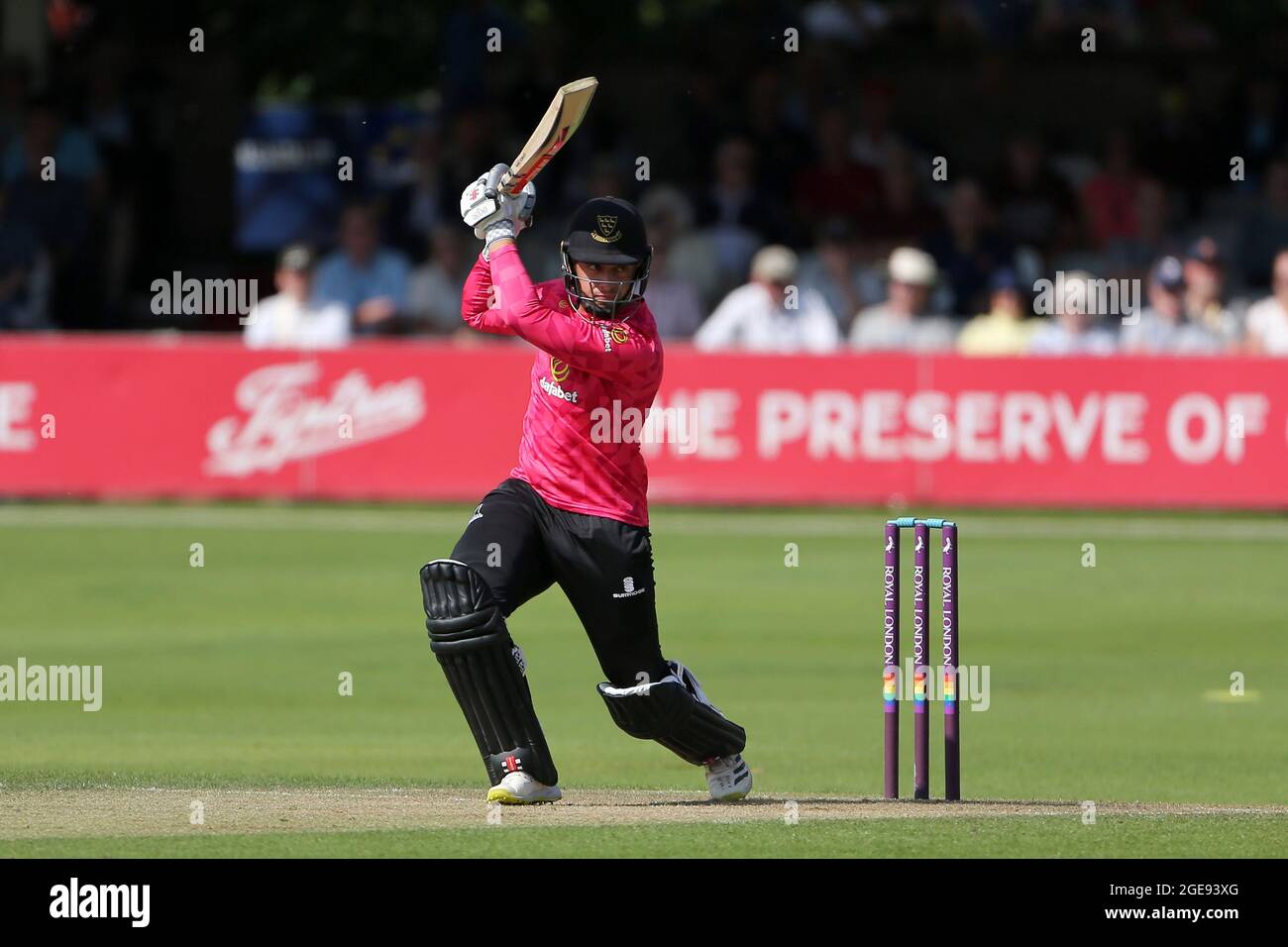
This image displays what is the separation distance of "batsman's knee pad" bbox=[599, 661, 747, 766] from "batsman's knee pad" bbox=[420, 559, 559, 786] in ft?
1.11

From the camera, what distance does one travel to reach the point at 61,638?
14453 mm

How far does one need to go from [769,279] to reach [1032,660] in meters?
7.00

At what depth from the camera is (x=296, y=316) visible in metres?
21.5

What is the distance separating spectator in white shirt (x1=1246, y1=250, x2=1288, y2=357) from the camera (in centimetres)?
2077

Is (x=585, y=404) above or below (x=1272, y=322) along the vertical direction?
below

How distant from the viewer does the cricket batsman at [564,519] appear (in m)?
8.76

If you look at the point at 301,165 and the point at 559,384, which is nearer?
the point at 559,384

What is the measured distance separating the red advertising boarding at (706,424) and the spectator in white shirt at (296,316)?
1.19 meters

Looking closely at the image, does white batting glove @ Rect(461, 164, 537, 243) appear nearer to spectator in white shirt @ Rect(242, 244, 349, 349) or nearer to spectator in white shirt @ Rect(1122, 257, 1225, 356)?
spectator in white shirt @ Rect(242, 244, 349, 349)

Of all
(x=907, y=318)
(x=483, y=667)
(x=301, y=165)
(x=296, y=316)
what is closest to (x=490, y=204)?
(x=483, y=667)

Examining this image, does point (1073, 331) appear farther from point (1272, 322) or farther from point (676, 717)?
point (676, 717)

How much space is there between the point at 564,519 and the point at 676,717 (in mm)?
856

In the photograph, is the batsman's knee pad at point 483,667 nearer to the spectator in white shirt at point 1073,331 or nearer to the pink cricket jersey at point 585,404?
the pink cricket jersey at point 585,404

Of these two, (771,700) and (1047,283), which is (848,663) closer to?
(771,700)
